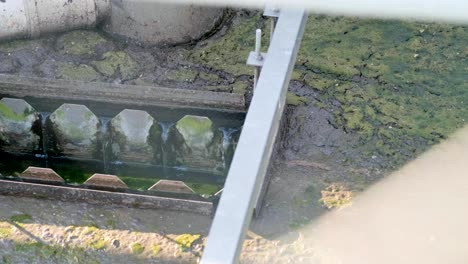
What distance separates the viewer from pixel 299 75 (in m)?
4.87

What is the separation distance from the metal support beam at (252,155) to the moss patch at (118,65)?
74.7 inches

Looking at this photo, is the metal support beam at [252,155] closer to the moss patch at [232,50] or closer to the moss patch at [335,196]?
the moss patch at [335,196]

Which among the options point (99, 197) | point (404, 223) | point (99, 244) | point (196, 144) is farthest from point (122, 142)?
point (404, 223)

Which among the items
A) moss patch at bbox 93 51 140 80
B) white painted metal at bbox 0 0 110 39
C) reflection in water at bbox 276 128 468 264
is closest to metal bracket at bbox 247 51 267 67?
reflection in water at bbox 276 128 468 264

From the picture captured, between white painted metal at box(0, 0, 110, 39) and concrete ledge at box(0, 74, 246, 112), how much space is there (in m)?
0.52

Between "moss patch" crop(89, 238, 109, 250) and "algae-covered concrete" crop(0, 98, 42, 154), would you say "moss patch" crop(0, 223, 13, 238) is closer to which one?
"moss patch" crop(89, 238, 109, 250)

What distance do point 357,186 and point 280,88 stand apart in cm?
147

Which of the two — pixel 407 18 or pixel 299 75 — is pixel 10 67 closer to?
pixel 299 75

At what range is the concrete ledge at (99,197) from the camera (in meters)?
3.94

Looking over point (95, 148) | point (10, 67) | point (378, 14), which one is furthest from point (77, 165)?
point (378, 14)

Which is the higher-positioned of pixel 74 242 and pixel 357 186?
pixel 357 186

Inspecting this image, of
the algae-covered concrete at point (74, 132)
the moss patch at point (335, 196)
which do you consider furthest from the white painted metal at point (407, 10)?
the moss patch at point (335, 196)

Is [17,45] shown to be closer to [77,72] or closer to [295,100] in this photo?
[77,72]

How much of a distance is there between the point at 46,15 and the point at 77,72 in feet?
1.82
